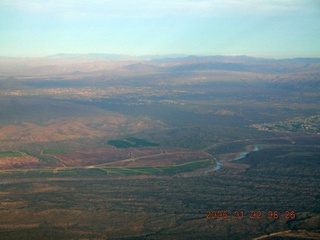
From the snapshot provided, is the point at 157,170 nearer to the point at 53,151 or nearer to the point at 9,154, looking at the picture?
the point at 53,151

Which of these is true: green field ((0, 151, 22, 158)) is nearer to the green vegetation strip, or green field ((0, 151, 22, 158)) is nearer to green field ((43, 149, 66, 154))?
green field ((43, 149, 66, 154))

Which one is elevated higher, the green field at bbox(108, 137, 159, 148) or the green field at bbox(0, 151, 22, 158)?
the green field at bbox(0, 151, 22, 158)

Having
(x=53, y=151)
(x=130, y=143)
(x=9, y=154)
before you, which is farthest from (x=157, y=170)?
(x=9, y=154)
